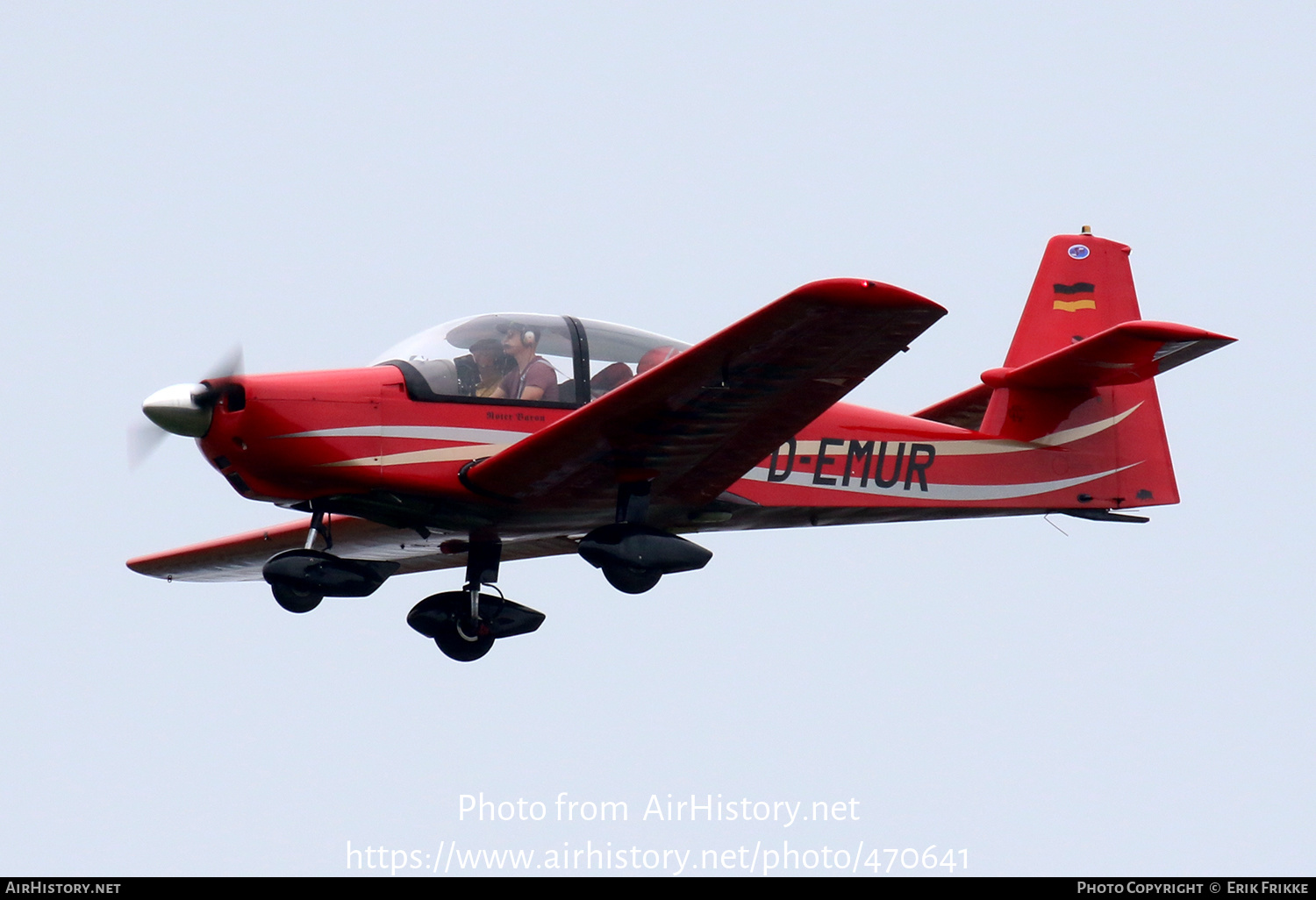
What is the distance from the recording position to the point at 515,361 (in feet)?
34.2

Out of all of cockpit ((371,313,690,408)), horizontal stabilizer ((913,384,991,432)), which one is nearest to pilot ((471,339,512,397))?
cockpit ((371,313,690,408))

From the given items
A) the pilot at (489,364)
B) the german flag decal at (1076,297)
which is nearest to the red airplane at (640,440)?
the pilot at (489,364)

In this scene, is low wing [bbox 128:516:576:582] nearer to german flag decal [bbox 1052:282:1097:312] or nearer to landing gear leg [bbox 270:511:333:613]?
landing gear leg [bbox 270:511:333:613]

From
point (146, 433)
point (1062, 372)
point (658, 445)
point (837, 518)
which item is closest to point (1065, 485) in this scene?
point (1062, 372)

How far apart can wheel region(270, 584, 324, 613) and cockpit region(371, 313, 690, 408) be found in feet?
4.89

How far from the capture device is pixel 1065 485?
40.6 ft

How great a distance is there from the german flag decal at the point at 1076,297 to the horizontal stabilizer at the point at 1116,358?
2.47 feet

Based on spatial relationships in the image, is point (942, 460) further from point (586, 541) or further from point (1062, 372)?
point (586, 541)

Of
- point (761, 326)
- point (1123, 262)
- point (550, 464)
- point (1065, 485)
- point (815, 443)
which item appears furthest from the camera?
point (1123, 262)

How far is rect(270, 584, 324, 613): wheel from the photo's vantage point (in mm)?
10219

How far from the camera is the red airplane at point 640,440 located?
9492 mm

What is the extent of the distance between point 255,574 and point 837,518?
5595 mm

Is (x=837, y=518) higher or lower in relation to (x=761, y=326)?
lower

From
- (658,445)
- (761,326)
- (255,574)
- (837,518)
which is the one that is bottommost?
(255,574)
